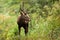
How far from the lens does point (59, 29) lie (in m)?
9.33

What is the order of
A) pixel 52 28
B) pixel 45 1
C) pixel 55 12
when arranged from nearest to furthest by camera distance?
pixel 52 28, pixel 55 12, pixel 45 1

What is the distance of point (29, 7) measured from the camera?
1183cm

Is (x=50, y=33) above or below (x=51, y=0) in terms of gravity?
below

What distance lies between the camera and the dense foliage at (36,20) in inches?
367

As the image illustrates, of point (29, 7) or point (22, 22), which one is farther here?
point (29, 7)

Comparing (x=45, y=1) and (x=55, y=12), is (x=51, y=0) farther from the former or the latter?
(x=55, y=12)

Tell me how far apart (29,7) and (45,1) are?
811mm

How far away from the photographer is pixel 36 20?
10602 millimetres

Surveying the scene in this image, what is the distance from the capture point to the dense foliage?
9334 millimetres

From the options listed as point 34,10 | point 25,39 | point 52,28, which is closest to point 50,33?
point 52,28

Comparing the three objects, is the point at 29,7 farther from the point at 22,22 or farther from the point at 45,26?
the point at 22,22

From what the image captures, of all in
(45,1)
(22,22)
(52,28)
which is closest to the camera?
(22,22)

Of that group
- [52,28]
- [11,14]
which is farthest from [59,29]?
[11,14]

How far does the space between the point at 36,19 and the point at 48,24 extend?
1.03m
